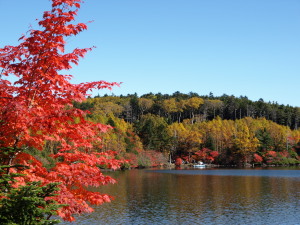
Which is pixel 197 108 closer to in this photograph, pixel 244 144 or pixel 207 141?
pixel 207 141

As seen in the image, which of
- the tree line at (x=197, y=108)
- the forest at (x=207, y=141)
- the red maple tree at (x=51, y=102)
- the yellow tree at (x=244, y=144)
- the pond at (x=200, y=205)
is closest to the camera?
the red maple tree at (x=51, y=102)

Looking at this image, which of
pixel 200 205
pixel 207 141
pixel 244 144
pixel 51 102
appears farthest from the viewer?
pixel 207 141

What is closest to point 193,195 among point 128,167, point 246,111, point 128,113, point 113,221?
point 113,221

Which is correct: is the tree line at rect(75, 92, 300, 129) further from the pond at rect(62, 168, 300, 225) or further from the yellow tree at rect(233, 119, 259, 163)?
the pond at rect(62, 168, 300, 225)

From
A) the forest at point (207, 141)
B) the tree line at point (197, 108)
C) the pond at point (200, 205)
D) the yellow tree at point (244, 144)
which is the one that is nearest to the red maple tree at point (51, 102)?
the pond at point (200, 205)

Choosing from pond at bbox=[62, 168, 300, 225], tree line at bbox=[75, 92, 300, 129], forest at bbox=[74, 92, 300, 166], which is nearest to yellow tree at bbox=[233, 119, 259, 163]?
forest at bbox=[74, 92, 300, 166]

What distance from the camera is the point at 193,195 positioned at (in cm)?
2642

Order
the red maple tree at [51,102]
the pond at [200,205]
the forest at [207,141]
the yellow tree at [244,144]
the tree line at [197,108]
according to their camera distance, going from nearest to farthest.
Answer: the red maple tree at [51,102] < the pond at [200,205] < the forest at [207,141] < the yellow tree at [244,144] < the tree line at [197,108]

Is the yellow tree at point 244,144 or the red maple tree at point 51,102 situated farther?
the yellow tree at point 244,144

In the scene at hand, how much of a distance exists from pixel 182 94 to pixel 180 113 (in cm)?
2441

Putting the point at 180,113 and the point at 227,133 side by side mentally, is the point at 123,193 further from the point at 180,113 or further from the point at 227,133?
the point at 180,113

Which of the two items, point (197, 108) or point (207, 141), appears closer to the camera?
point (207, 141)

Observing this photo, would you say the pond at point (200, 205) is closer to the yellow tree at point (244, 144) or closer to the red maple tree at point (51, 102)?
the red maple tree at point (51, 102)

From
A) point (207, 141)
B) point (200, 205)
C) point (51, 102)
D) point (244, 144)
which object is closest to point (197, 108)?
point (207, 141)
